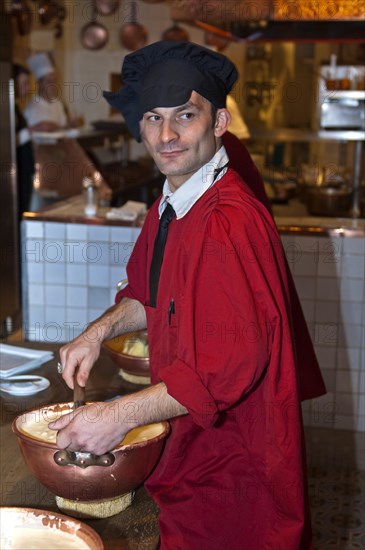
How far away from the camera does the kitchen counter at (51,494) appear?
1.51 m

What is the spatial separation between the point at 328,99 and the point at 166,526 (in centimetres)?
504

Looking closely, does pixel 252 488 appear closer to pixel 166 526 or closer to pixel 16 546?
pixel 166 526

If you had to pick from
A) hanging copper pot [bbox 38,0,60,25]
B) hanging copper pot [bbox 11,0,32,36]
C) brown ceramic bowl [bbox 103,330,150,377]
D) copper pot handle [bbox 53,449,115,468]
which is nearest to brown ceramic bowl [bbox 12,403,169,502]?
copper pot handle [bbox 53,449,115,468]

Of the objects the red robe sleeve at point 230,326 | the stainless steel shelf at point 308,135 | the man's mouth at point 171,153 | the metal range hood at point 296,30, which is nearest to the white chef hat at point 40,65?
the stainless steel shelf at point 308,135

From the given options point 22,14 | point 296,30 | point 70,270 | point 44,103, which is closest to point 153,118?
point 70,270

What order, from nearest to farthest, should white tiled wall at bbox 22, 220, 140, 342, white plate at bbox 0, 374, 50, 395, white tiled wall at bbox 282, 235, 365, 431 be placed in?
white plate at bbox 0, 374, 50, 395 < white tiled wall at bbox 282, 235, 365, 431 < white tiled wall at bbox 22, 220, 140, 342

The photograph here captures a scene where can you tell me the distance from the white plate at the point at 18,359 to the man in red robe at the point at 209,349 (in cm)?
44

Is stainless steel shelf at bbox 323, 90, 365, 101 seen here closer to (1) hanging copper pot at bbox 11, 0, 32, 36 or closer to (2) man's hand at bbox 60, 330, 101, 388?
(1) hanging copper pot at bbox 11, 0, 32, 36

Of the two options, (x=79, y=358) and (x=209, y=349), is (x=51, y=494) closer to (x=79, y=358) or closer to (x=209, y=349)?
(x=79, y=358)

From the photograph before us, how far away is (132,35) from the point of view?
866 cm

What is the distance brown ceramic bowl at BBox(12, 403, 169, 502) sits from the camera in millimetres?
1504

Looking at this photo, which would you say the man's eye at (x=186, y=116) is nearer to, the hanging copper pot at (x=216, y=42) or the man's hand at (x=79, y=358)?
the man's hand at (x=79, y=358)

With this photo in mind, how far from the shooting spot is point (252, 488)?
5.32 ft

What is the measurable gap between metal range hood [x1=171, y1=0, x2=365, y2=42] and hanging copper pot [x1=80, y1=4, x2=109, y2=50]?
3.88 metres
